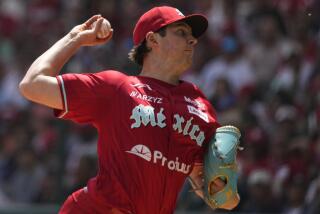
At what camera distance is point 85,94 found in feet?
15.8

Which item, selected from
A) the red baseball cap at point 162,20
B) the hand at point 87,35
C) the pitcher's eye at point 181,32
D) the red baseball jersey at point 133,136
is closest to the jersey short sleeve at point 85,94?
the red baseball jersey at point 133,136

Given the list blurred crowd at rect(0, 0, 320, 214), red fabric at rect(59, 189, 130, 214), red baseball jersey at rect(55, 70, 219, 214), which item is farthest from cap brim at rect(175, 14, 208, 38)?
blurred crowd at rect(0, 0, 320, 214)

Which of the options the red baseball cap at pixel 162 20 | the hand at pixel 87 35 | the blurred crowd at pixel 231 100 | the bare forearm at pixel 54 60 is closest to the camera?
the bare forearm at pixel 54 60

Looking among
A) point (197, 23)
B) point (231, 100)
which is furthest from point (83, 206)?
point (231, 100)

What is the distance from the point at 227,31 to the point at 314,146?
250cm

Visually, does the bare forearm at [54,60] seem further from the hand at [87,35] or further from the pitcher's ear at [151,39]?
the pitcher's ear at [151,39]

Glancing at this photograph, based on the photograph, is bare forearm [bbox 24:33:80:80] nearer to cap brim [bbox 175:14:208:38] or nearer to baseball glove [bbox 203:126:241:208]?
cap brim [bbox 175:14:208:38]

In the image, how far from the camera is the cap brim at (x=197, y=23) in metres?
5.20

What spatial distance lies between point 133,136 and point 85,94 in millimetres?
374

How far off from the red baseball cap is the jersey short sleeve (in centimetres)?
46

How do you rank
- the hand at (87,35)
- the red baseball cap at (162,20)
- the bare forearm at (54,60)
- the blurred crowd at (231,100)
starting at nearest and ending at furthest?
the bare forearm at (54,60)
the hand at (87,35)
the red baseball cap at (162,20)
the blurred crowd at (231,100)

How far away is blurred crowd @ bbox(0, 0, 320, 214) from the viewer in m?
8.34

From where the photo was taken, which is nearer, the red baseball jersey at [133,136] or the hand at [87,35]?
the red baseball jersey at [133,136]

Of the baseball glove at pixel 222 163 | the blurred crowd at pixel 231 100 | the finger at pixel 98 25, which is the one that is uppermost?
the finger at pixel 98 25
